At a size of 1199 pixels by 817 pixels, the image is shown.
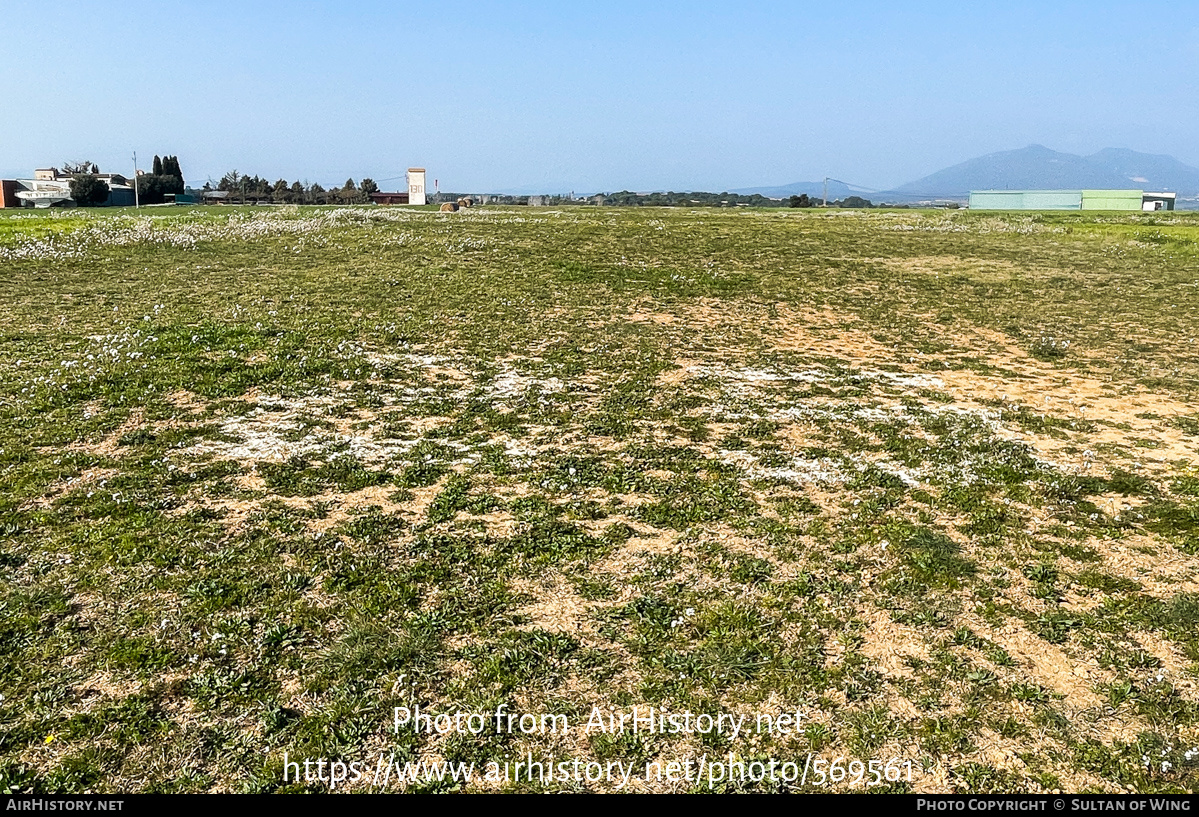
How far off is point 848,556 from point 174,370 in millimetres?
12014

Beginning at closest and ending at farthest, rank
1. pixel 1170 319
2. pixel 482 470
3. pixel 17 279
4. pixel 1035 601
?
pixel 1035 601, pixel 482 470, pixel 1170 319, pixel 17 279

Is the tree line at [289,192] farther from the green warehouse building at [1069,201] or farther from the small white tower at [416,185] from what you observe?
the green warehouse building at [1069,201]

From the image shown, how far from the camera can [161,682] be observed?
5262mm

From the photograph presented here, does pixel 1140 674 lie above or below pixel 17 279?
below

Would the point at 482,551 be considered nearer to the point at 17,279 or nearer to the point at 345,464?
the point at 345,464

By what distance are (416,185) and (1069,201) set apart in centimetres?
9395

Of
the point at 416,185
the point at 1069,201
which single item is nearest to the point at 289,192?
the point at 416,185

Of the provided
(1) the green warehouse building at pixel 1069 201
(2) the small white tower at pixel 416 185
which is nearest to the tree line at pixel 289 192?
(2) the small white tower at pixel 416 185

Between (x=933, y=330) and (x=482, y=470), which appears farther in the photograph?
(x=933, y=330)

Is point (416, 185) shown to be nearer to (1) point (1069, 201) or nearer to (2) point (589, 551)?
(1) point (1069, 201)

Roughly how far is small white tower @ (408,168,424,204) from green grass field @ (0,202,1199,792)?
97.3 meters

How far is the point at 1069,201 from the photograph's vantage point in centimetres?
10369

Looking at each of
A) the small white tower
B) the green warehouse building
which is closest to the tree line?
the small white tower
